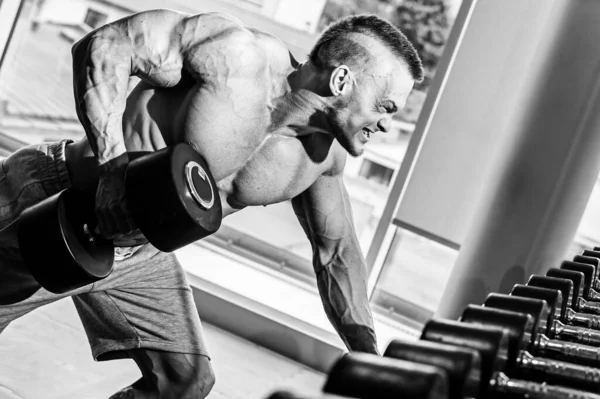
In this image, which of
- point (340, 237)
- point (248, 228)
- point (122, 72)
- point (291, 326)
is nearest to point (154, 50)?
point (122, 72)

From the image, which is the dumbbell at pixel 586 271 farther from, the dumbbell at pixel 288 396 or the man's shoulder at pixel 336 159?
the dumbbell at pixel 288 396

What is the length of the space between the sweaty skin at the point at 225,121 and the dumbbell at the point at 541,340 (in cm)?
69

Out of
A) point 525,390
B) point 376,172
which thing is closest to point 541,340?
point 525,390

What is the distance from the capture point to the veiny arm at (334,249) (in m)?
1.92

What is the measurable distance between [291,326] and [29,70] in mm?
2694

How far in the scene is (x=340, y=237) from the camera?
1.99 meters

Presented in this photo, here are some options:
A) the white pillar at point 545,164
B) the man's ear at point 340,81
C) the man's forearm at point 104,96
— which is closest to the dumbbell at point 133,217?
the man's forearm at point 104,96

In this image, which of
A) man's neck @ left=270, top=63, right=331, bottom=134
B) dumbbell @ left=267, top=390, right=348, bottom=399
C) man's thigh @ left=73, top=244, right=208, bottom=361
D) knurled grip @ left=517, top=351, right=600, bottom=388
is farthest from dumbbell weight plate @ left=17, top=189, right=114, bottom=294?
dumbbell @ left=267, top=390, right=348, bottom=399

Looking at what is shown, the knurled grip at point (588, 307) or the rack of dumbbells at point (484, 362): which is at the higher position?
the rack of dumbbells at point (484, 362)

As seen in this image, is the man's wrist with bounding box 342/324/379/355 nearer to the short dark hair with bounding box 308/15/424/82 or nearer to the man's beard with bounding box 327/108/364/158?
the man's beard with bounding box 327/108/364/158

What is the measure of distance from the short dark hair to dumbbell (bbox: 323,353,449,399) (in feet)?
3.84

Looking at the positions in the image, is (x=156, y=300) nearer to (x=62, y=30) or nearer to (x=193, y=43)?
(x=193, y=43)

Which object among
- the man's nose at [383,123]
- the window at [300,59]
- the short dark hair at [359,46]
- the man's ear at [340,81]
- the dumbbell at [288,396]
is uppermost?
the short dark hair at [359,46]

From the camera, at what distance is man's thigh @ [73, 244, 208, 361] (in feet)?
6.59
